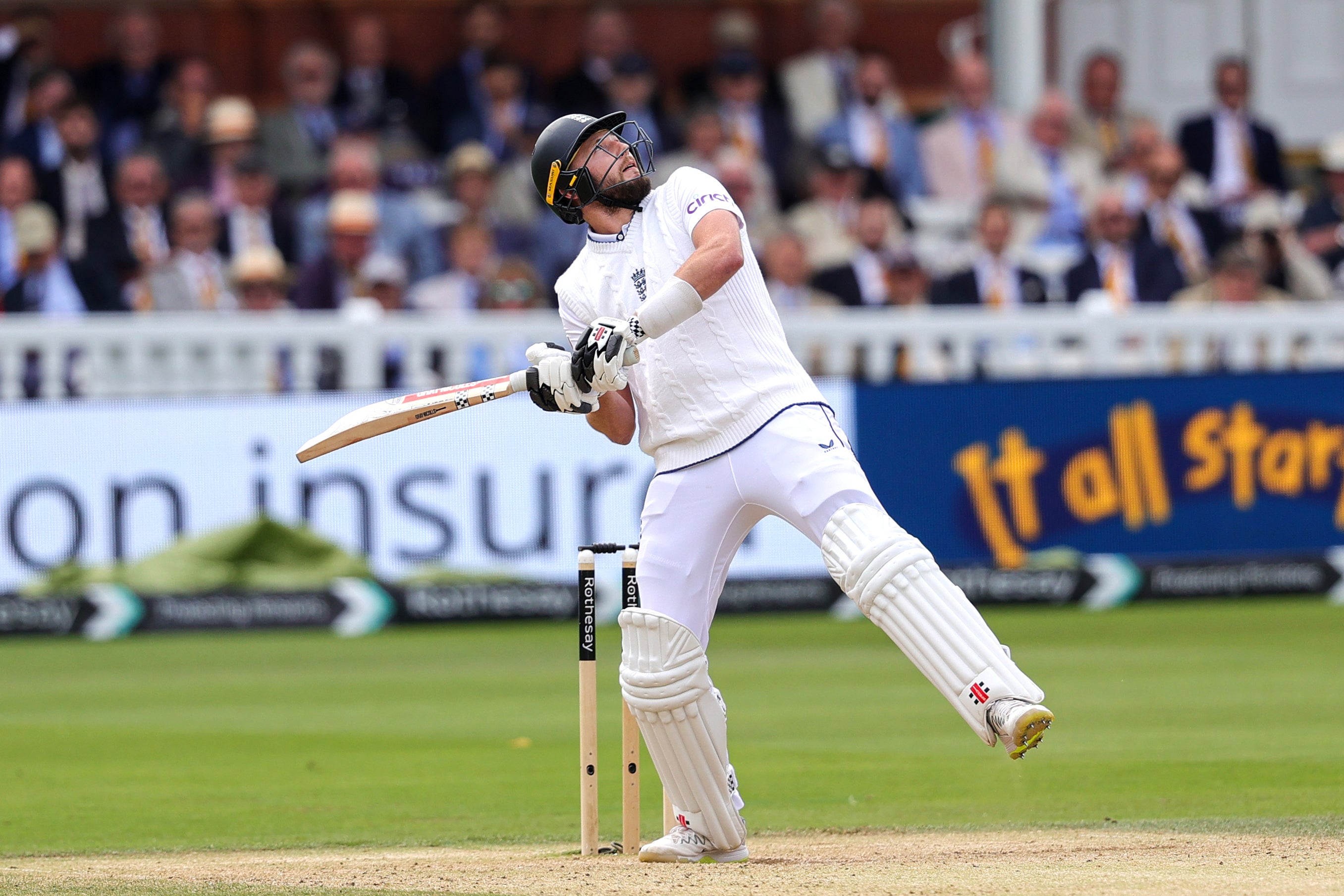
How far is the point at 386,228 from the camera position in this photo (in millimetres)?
13164

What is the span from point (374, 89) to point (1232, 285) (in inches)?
232

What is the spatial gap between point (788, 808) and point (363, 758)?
181 centimetres

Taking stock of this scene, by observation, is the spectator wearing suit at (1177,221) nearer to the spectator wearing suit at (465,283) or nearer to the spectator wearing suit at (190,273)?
the spectator wearing suit at (465,283)

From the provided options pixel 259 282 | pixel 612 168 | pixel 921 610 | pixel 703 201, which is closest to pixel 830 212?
pixel 259 282

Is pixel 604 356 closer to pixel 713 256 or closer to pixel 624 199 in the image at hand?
pixel 713 256

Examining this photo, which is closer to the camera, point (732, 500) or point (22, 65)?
point (732, 500)

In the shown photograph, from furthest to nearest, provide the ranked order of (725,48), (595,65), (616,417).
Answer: (725,48), (595,65), (616,417)

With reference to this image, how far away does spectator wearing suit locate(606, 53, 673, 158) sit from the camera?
14.1 metres

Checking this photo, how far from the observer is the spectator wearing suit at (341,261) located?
12383 mm

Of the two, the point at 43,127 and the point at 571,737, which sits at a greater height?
the point at 43,127

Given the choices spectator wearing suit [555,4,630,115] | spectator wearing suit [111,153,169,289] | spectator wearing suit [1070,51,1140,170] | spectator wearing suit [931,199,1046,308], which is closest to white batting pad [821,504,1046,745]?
spectator wearing suit [931,199,1046,308]

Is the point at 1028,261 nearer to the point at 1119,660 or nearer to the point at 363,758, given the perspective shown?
the point at 1119,660

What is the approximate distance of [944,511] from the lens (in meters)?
11.7

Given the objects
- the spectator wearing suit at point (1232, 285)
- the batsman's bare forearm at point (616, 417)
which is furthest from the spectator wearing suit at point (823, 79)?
the batsman's bare forearm at point (616, 417)
